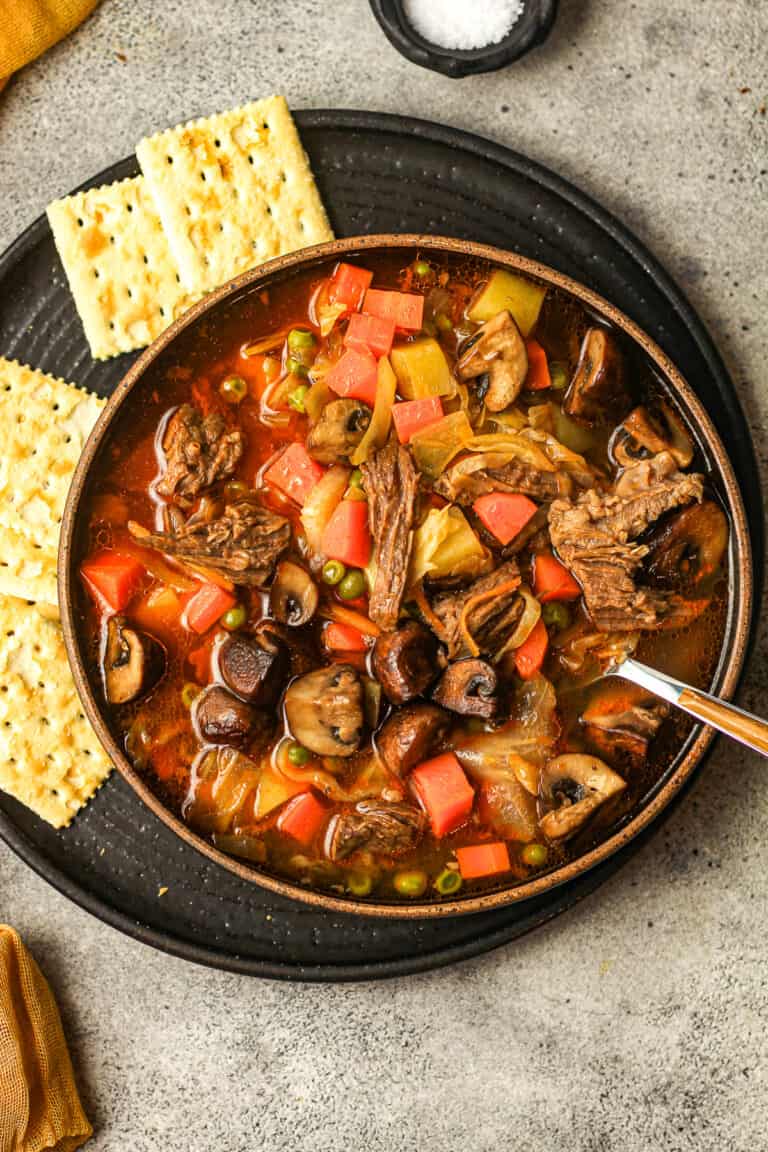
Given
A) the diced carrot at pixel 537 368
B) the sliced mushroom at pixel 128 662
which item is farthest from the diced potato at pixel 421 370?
the sliced mushroom at pixel 128 662

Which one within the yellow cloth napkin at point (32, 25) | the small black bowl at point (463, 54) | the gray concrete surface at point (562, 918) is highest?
the yellow cloth napkin at point (32, 25)

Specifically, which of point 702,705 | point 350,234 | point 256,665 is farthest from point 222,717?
point 350,234

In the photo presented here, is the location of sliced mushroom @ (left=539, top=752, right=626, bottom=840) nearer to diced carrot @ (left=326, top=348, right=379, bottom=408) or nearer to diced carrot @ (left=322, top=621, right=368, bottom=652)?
diced carrot @ (left=322, top=621, right=368, bottom=652)

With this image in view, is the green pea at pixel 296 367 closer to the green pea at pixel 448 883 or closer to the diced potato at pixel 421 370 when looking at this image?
the diced potato at pixel 421 370

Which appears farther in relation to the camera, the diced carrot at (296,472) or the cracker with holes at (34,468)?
the cracker with holes at (34,468)

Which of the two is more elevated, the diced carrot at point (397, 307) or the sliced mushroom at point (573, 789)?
the diced carrot at point (397, 307)

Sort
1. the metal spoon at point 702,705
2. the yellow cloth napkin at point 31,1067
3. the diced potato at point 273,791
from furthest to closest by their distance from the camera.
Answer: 1. the yellow cloth napkin at point 31,1067
2. the diced potato at point 273,791
3. the metal spoon at point 702,705
